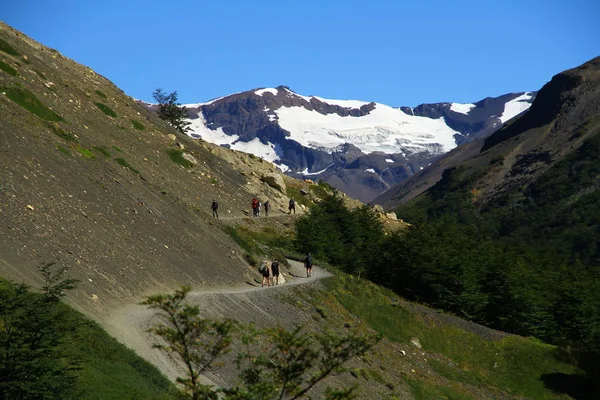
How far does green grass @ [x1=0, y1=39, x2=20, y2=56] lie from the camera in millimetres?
66250

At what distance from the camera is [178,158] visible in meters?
74.1

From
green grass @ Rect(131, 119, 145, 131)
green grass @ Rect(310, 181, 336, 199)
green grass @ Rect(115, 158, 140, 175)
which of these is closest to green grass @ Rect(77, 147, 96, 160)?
green grass @ Rect(115, 158, 140, 175)

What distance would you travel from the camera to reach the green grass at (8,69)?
197 ft

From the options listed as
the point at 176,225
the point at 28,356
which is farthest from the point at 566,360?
the point at 176,225

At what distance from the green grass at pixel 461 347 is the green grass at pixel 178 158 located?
82.9 ft

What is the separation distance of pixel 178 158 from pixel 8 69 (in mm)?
18681

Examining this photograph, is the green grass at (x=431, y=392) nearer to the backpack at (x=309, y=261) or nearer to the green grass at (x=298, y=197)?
the backpack at (x=309, y=261)

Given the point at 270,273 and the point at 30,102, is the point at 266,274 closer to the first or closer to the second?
the point at 270,273

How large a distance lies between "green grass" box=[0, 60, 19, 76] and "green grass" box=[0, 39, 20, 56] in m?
5.52

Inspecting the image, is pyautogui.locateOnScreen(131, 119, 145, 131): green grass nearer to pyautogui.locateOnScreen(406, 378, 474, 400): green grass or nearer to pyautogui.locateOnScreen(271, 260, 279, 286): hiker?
pyautogui.locateOnScreen(271, 260, 279, 286): hiker

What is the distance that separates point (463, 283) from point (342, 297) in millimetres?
16208

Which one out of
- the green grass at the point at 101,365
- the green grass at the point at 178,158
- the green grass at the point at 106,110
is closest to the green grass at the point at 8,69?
the green grass at the point at 106,110

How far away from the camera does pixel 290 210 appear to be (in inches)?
3182

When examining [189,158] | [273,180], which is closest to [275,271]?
[189,158]
